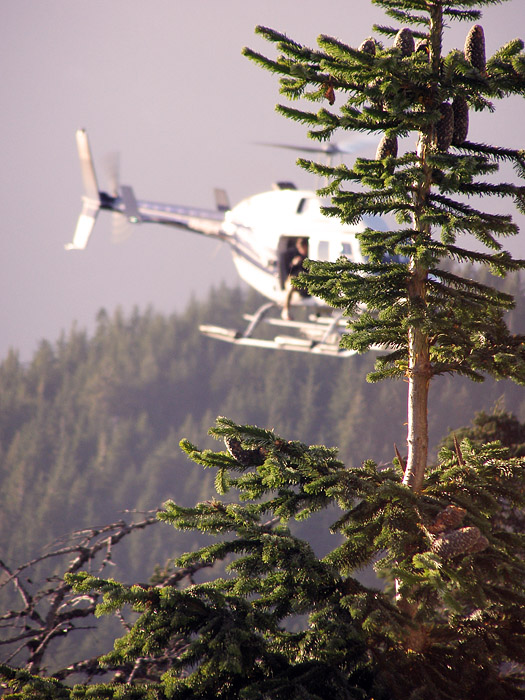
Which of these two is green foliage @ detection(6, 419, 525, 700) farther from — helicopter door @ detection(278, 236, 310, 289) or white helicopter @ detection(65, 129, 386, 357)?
helicopter door @ detection(278, 236, 310, 289)

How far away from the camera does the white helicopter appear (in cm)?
1797

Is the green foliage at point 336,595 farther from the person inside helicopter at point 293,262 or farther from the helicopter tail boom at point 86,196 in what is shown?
the helicopter tail boom at point 86,196

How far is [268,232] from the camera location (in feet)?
65.7

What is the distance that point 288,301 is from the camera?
64.2 ft

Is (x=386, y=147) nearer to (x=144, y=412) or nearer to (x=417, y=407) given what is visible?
(x=417, y=407)

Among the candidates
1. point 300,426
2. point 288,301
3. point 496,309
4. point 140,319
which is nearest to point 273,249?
point 288,301

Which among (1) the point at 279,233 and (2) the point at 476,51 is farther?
(1) the point at 279,233

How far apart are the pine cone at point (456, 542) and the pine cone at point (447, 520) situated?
0.44 feet

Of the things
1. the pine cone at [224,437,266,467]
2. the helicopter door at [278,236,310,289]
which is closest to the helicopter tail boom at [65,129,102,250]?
the helicopter door at [278,236,310,289]

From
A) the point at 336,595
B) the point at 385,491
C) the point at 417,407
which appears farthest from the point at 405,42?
the point at 336,595

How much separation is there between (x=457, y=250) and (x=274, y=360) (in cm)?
7819

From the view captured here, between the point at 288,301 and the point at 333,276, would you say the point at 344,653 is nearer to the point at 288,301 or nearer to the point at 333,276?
the point at 333,276

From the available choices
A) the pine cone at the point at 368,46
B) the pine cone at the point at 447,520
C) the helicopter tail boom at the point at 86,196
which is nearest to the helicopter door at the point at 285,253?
the helicopter tail boom at the point at 86,196

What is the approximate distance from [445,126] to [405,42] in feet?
1.79
